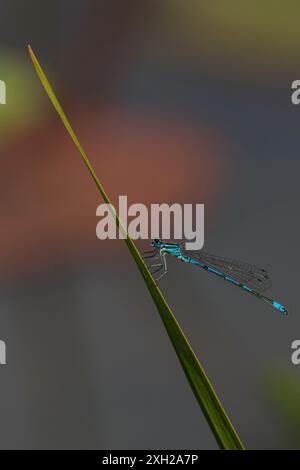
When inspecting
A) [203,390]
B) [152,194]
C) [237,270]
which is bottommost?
[203,390]

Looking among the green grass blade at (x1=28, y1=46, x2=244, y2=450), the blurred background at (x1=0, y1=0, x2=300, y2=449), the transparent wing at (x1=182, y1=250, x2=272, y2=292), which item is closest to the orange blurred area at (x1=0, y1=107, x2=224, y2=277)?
the blurred background at (x1=0, y1=0, x2=300, y2=449)

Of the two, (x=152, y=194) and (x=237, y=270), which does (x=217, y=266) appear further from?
(x=152, y=194)

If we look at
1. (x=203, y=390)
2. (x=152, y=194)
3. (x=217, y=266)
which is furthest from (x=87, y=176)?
(x=203, y=390)

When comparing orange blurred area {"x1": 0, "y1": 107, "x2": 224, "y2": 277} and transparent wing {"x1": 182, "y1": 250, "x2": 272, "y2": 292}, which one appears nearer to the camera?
transparent wing {"x1": 182, "y1": 250, "x2": 272, "y2": 292}

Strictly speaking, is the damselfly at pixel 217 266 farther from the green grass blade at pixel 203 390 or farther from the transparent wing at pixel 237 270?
the green grass blade at pixel 203 390

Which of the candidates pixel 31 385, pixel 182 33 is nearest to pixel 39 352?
pixel 31 385

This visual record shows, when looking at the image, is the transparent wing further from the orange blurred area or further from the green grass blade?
the green grass blade

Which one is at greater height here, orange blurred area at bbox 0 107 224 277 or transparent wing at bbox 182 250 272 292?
orange blurred area at bbox 0 107 224 277
